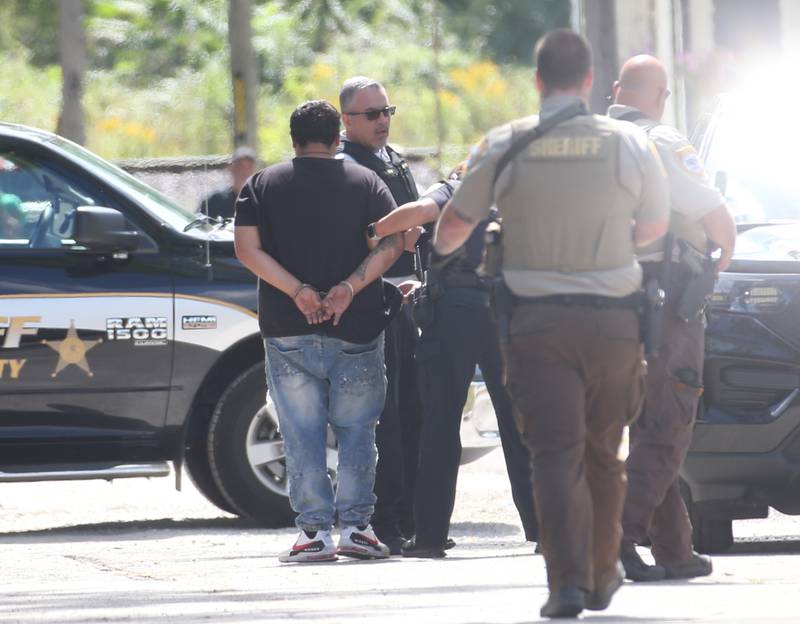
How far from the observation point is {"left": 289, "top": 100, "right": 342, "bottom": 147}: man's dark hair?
7375mm

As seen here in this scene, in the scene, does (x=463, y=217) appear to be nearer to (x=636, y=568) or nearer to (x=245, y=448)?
(x=636, y=568)

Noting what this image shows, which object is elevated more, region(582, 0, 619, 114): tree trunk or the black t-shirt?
region(582, 0, 619, 114): tree trunk

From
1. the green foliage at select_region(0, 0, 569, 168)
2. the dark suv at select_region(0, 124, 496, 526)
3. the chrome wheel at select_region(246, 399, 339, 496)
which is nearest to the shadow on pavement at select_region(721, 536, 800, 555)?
the dark suv at select_region(0, 124, 496, 526)

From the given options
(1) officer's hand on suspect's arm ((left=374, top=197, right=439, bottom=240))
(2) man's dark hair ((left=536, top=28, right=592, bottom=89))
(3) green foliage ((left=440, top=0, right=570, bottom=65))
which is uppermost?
(3) green foliage ((left=440, top=0, right=570, bottom=65))

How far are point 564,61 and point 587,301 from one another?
Result: 71 centimetres

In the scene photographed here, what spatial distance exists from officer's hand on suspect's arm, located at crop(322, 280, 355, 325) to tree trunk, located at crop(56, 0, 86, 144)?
8491 millimetres

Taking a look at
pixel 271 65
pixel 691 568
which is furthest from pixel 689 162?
pixel 271 65

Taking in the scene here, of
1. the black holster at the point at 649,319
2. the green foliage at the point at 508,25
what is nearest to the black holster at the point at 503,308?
the black holster at the point at 649,319

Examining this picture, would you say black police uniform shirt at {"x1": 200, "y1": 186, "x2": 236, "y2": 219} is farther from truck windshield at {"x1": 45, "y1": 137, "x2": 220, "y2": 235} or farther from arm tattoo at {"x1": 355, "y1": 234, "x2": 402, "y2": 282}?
arm tattoo at {"x1": 355, "y1": 234, "x2": 402, "y2": 282}

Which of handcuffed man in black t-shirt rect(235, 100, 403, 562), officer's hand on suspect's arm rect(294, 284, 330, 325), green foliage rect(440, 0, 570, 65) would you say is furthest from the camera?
green foliage rect(440, 0, 570, 65)

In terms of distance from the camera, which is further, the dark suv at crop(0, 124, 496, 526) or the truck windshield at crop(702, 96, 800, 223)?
the dark suv at crop(0, 124, 496, 526)

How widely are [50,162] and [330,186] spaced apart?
192cm

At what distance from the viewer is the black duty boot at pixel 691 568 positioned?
6.59 meters

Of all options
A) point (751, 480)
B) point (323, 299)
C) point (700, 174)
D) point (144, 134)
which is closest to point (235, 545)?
point (323, 299)
